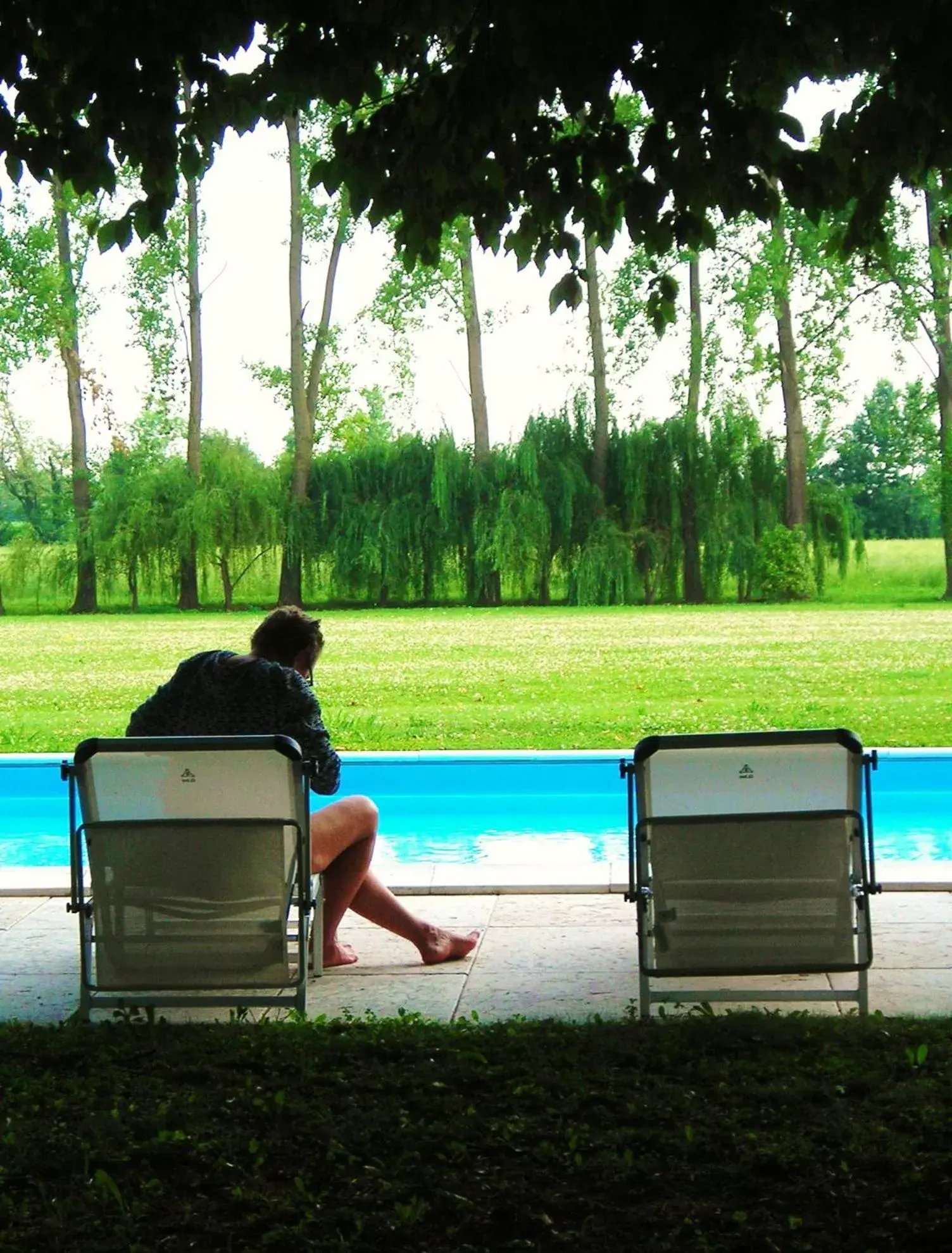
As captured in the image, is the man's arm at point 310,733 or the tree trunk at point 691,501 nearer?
the man's arm at point 310,733

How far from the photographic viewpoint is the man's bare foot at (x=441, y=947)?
4309mm

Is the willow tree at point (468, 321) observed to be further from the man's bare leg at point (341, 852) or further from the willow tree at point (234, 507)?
the man's bare leg at point (341, 852)

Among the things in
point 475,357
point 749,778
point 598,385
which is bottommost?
point 749,778

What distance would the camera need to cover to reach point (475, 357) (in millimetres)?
24562

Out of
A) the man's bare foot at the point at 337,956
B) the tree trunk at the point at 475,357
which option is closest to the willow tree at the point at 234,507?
the tree trunk at the point at 475,357

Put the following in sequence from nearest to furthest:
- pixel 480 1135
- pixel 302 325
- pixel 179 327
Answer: pixel 480 1135
pixel 179 327
pixel 302 325

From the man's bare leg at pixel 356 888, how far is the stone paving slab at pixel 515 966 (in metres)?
0.06

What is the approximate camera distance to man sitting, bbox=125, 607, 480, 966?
13.3 ft

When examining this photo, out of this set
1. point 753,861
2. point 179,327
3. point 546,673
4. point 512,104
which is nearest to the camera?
point 753,861

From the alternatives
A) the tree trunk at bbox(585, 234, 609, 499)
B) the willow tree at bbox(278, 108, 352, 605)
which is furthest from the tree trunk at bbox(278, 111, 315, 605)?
the tree trunk at bbox(585, 234, 609, 499)

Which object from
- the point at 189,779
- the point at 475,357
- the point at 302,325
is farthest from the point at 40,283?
the point at 189,779

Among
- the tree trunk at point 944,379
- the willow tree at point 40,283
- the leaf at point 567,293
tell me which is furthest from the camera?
the willow tree at point 40,283

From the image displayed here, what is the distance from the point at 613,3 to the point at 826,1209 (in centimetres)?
278

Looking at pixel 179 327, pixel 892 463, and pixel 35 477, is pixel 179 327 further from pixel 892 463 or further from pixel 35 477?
pixel 892 463
